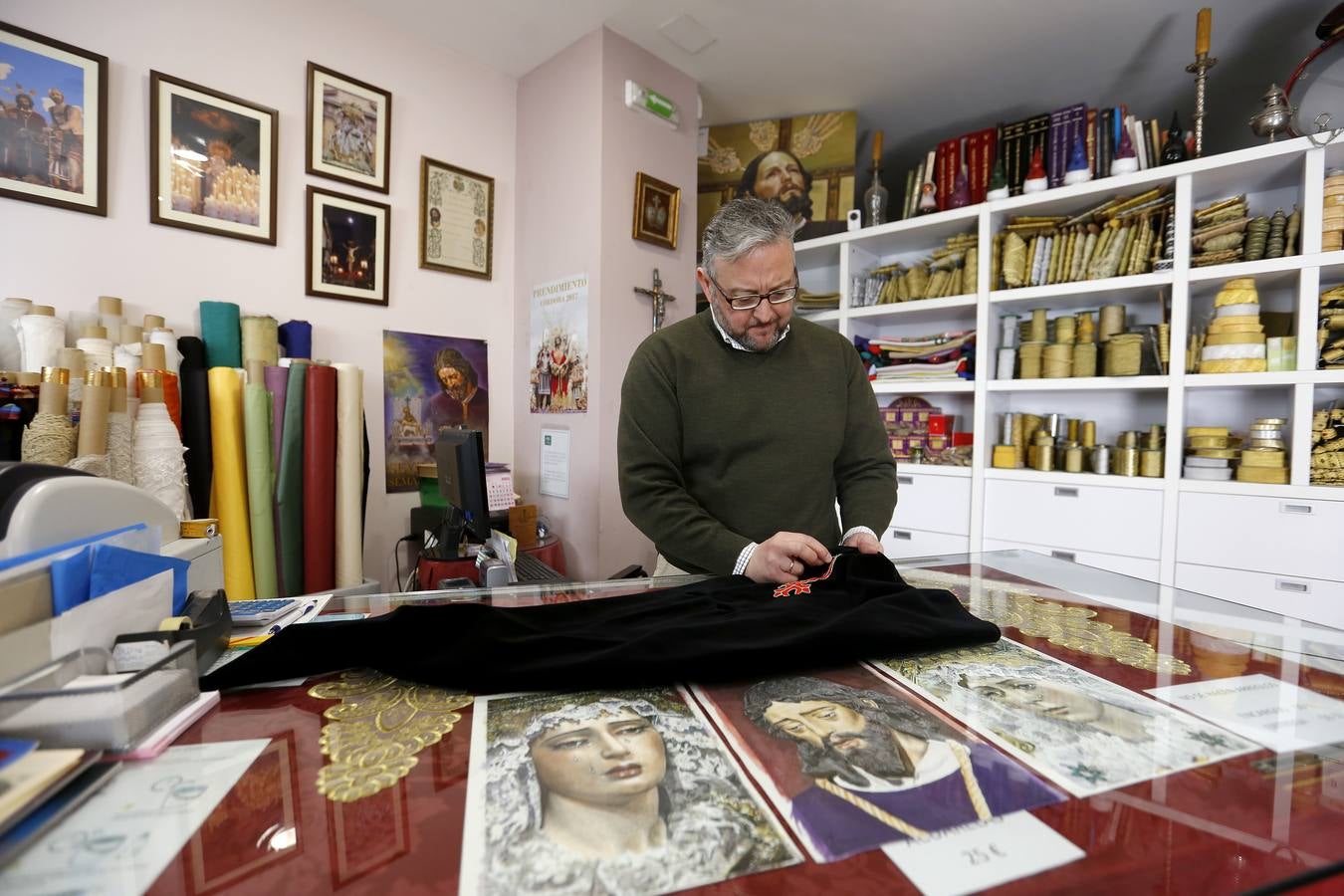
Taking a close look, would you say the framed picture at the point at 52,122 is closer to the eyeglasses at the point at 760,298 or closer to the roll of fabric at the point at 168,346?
the roll of fabric at the point at 168,346

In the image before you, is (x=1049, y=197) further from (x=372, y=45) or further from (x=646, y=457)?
(x=372, y=45)

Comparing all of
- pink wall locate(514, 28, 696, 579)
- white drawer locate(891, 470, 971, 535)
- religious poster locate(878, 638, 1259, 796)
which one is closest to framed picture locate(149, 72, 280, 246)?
pink wall locate(514, 28, 696, 579)

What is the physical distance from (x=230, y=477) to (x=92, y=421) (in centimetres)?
51

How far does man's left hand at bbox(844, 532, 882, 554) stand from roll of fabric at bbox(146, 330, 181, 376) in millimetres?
2233

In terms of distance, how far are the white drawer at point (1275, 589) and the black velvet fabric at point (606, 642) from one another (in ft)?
7.09

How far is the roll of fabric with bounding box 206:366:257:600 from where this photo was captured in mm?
2018

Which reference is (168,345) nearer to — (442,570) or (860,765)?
(442,570)

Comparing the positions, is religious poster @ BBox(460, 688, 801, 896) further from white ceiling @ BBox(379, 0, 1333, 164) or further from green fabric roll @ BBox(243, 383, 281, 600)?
white ceiling @ BBox(379, 0, 1333, 164)

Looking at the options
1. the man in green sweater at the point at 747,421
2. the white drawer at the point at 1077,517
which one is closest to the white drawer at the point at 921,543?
the white drawer at the point at 1077,517

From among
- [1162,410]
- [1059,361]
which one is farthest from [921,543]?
[1162,410]

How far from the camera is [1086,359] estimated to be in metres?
2.79

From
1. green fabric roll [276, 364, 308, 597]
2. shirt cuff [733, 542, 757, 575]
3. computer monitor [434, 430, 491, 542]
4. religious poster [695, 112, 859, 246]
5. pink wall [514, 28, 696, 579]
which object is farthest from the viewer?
religious poster [695, 112, 859, 246]

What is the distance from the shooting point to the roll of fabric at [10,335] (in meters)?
1.78

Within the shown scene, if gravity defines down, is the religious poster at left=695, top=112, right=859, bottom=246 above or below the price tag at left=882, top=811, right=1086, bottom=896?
above
